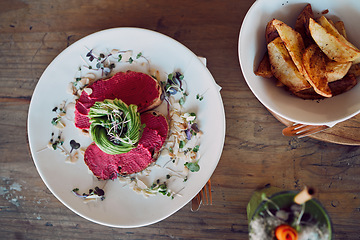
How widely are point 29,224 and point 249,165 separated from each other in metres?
1.06

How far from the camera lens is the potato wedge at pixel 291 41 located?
0.89m

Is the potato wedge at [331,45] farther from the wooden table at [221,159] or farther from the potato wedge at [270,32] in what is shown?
the wooden table at [221,159]

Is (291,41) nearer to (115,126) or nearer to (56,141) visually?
(115,126)

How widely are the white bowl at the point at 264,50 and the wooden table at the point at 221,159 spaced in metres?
0.26

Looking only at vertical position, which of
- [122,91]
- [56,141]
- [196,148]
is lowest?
[56,141]

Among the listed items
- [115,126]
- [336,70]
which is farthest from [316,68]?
[115,126]

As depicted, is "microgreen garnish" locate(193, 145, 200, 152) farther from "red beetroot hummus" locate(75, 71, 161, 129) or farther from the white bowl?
the white bowl

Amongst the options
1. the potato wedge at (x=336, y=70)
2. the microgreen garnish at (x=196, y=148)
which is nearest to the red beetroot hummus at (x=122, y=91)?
the microgreen garnish at (x=196, y=148)

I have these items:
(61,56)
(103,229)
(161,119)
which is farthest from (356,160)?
(61,56)

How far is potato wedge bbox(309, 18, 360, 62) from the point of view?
88cm

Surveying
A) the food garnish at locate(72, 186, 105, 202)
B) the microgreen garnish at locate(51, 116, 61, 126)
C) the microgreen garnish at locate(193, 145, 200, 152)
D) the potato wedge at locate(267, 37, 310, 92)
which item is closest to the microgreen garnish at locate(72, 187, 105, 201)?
the food garnish at locate(72, 186, 105, 202)

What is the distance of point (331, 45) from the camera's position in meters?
0.90

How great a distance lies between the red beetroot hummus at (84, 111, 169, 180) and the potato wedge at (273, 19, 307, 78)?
548mm

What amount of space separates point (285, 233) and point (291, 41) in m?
0.62
